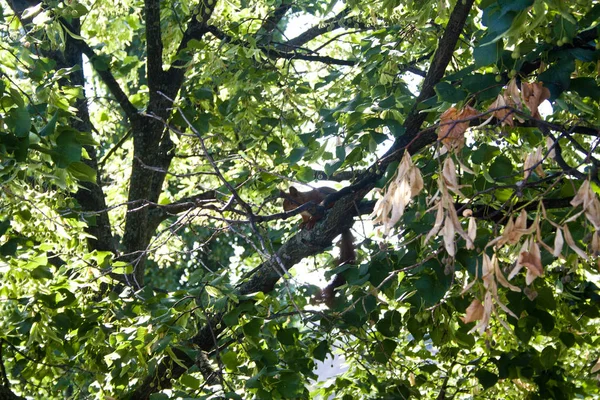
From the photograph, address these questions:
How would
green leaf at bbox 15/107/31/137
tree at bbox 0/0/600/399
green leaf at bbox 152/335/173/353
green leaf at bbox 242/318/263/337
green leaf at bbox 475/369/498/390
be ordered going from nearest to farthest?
tree at bbox 0/0/600/399
green leaf at bbox 15/107/31/137
green leaf at bbox 152/335/173/353
green leaf at bbox 242/318/263/337
green leaf at bbox 475/369/498/390

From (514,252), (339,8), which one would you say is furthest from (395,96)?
(339,8)

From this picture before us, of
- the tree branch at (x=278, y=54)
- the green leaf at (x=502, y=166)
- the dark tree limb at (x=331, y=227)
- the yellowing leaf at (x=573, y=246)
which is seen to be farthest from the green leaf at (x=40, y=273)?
the yellowing leaf at (x=573, y=246)

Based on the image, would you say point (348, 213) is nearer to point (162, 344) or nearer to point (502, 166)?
point (502, 166)

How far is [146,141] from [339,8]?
3.99ft

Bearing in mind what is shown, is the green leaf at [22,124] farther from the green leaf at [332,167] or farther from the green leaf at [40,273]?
the green leaf at [332,167]

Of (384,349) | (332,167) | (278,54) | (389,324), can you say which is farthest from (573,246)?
(278,54)

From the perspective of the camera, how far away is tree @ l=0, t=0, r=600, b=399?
1.75 metres

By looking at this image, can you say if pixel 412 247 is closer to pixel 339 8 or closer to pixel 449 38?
pixel 449 38

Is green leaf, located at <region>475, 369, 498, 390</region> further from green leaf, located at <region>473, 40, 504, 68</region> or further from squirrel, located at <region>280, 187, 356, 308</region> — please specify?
green leaf, located at <region>473, 40, 504, 68</region>

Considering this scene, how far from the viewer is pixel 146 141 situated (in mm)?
3820

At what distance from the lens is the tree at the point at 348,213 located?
1.75m

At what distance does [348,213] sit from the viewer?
2756 millimetres

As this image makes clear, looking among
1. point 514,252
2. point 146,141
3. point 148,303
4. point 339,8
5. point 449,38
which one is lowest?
point 514,252

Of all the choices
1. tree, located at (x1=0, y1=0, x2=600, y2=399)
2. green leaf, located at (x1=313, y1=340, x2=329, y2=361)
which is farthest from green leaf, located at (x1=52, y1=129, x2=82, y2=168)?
green leaf, located at (x1=313, y1=340, x2=329, y2=361)
